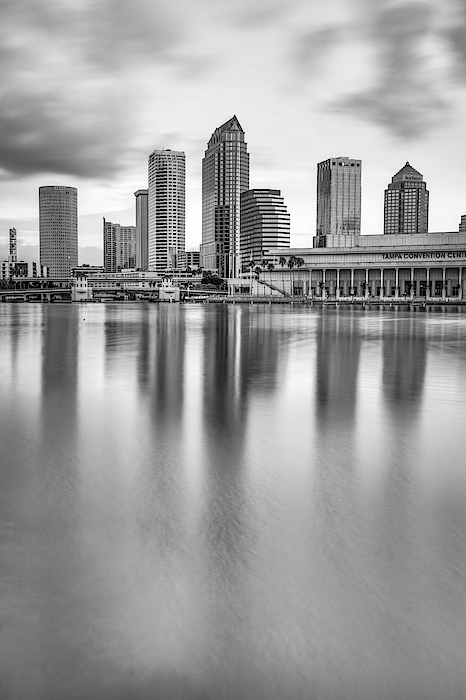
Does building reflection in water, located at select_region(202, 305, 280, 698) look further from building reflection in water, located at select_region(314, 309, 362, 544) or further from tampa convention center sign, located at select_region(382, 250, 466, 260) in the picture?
tampa convention center sign, located at select_region(382, 250, 466, 260)

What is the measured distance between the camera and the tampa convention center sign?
181 metres

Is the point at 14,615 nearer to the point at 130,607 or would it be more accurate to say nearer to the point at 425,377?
the point at 130,607

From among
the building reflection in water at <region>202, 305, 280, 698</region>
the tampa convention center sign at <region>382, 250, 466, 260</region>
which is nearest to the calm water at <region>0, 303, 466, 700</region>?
the building reflection in water at <region>202, 305, 280, 698</region>

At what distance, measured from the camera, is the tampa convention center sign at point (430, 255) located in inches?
7141

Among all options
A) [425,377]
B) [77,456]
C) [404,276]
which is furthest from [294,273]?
[77,456]

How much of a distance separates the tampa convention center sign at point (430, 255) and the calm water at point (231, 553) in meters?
178

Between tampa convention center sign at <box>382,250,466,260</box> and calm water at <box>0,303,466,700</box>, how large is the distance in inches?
6994

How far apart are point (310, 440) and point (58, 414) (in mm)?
5897

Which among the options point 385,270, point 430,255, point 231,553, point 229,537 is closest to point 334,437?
point 229,537

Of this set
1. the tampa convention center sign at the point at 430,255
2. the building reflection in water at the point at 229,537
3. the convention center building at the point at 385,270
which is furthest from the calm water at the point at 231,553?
the tampa convention center sign at the point at 430,255

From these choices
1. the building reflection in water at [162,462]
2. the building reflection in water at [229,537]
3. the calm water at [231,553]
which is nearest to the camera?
the calm water at [231,553]

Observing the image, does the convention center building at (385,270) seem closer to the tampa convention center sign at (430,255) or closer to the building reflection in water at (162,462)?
the tampa convention center sign at (430,255)

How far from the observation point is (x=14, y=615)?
5.25 metres

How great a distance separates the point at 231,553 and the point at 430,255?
626 ft
